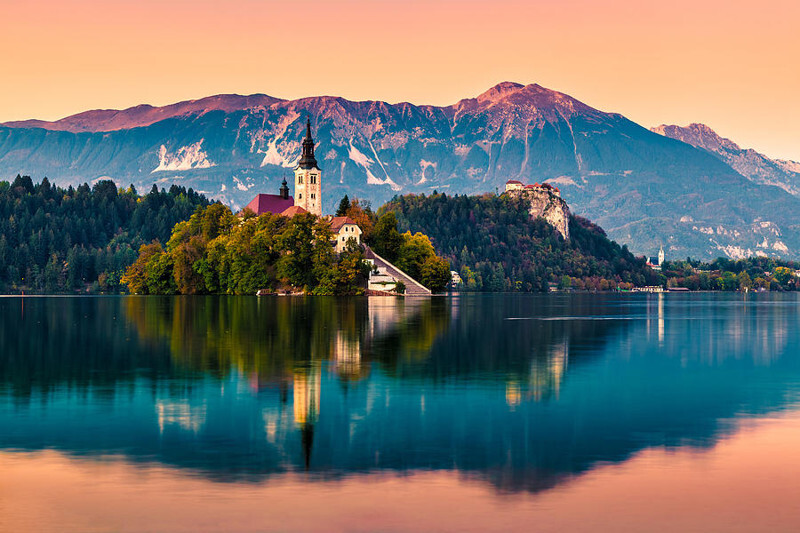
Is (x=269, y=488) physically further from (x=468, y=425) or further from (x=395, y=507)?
(x=468, y=425)

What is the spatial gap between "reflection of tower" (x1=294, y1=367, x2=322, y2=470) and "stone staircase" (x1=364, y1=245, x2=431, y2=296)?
480ft

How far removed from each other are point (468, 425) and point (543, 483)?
6916mm

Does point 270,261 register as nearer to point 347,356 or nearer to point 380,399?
point 347,356

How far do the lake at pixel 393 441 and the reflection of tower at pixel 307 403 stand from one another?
124 millimetres

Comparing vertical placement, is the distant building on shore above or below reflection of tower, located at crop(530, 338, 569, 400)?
above

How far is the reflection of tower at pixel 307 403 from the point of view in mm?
23562

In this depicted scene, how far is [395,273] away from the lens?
186 meters

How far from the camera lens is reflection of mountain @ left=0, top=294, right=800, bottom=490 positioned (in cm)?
2211

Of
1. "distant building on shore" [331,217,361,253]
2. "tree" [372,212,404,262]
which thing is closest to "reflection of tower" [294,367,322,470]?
"distant building on shore" [331,217,361,253]

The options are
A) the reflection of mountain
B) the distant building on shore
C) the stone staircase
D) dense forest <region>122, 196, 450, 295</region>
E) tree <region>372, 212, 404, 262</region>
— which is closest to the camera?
the reflection of mountain

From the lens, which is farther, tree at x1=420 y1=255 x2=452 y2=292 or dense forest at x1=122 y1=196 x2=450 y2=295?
tree at x1=420 y1=255 x2=452 y2=292

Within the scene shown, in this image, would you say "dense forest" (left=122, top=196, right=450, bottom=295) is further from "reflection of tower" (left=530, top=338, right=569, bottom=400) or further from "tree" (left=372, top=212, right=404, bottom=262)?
"reflection of tower" (left=530, top=338, right=569, bottom=400)

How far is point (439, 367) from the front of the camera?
41812mm

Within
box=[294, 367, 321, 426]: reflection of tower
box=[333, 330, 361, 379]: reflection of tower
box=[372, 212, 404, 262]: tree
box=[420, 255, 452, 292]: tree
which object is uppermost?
box=[372, 212, 404, 262]: tree
